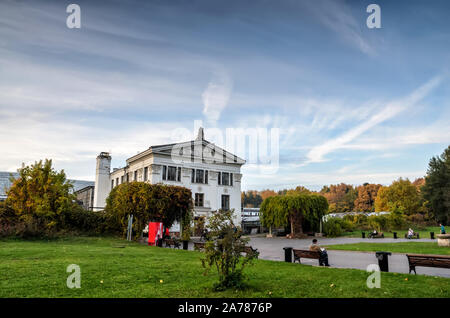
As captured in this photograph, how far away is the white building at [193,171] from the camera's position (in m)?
39.8

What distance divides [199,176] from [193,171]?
1.03 metres

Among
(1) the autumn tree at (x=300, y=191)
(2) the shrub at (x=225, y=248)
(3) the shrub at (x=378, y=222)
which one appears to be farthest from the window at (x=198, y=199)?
(1) the autumn tree at (x=300, y=191)

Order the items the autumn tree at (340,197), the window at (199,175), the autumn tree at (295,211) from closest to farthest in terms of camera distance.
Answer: the autumn tree at (295,211)
the window at (199,175)
the autumn tree at (340,197)

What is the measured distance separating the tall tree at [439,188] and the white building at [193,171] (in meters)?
38.5

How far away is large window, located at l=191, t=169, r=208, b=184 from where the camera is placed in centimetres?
4197

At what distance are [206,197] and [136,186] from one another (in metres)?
15.4

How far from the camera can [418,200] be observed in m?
68.2

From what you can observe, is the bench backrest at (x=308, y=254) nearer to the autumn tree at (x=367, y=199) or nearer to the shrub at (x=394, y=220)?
the shrub at (x=394, y=220)

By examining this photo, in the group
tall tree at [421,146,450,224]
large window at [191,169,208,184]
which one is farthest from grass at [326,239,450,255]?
tall tree at [421,146,450,224]

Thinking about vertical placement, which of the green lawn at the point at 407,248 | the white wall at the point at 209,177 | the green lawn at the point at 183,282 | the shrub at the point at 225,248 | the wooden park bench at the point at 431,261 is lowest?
the green lawn at the point at 407,248

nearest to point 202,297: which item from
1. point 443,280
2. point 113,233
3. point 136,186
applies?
point 443,280

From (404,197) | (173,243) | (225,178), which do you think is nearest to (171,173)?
(225,178)

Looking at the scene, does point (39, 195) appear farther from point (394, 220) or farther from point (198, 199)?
point (394, 220)

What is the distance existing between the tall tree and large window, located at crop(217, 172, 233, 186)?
38.1 metres
